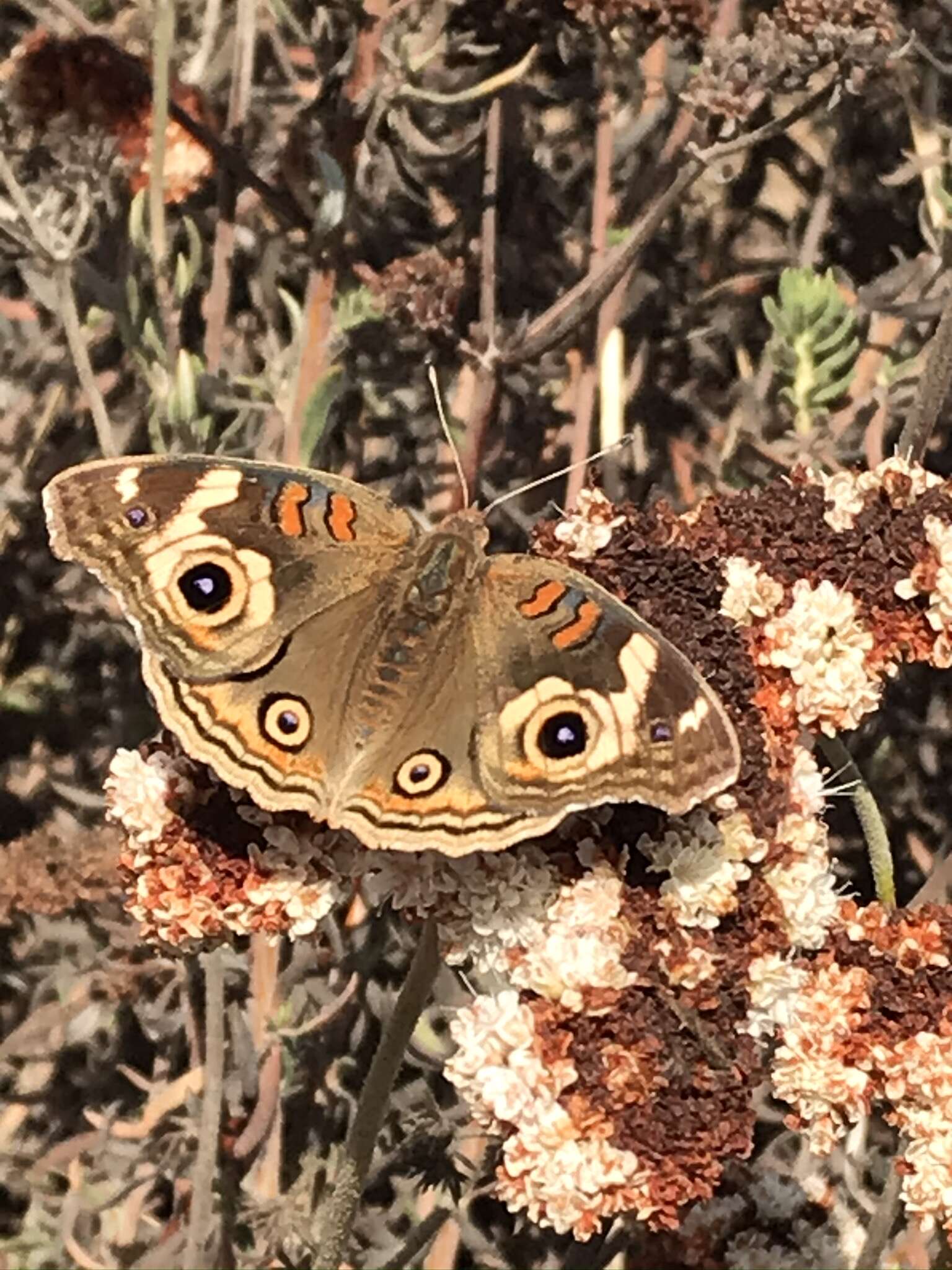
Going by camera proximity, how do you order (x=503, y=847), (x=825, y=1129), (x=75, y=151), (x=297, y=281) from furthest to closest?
(x=297, y=281) → (x=75, y=151) → (x=825, y=1129) → (x=503, y=847)

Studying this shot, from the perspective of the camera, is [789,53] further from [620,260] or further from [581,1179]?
[581,1179]

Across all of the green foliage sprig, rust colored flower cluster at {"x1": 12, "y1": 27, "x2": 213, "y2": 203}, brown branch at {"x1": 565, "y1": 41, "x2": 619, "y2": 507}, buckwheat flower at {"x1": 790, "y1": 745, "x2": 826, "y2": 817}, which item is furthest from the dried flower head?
buckwheat flower at {"x1": 790, "y1": 745, "x2": 826, "y2": 817}

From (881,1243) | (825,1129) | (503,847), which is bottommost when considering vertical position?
(881,1243)

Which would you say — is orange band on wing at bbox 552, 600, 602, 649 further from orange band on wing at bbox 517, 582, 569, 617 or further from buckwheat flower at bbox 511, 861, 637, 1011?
buckwheat flower at bbox 511, 861, 637, 1011

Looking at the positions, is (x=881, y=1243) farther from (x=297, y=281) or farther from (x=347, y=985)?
(x=297, y=281)

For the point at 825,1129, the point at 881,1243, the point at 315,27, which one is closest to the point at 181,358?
the point at 315,27

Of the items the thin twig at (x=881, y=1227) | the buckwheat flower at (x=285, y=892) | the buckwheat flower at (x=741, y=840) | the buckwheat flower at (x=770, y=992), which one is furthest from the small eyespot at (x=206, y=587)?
the thin twig at (x=881, y=1227)

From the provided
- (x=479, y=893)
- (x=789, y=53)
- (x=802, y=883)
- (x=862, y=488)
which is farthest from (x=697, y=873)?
(x=789, y=53)
